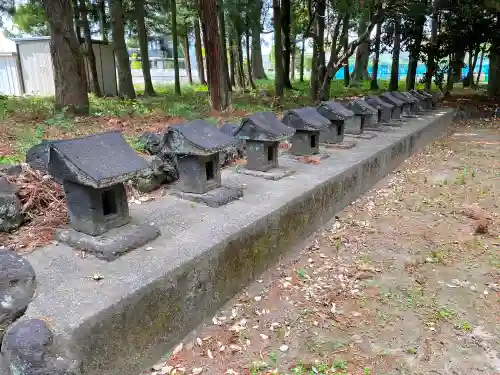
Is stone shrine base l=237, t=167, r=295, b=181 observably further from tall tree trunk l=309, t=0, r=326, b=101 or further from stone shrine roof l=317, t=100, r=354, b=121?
tall tree trunk l=309, t=0, r=326, b=101

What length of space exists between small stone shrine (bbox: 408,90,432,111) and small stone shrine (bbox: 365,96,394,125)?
2.46 m

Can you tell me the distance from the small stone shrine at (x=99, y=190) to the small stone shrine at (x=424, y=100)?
32.5ft

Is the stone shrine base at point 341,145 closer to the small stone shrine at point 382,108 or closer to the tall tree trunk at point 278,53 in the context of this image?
the small stone shrine at point 382,108

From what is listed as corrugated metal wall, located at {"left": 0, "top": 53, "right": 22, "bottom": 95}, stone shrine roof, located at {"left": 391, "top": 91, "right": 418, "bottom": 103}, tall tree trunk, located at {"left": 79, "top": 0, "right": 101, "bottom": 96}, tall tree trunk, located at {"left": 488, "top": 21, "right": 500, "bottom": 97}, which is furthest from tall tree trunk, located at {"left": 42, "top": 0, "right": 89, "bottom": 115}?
tall tree trunk, located at {"left": 488, "top": 21, "right": 500, "bottom": 97}

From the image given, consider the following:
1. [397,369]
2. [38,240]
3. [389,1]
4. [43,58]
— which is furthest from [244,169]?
[43,58]

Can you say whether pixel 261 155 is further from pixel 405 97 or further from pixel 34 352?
pixel 405 97

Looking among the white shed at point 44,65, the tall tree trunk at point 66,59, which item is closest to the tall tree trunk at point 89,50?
the white shed at point 44,65

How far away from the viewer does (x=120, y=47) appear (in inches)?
518

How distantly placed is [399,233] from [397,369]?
2.36m

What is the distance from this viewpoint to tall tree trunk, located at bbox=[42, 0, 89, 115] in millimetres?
8016

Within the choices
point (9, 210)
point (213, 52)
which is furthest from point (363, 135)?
point (9, 210)

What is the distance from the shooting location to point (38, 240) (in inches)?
119

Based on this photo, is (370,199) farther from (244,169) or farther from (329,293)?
(329,293)

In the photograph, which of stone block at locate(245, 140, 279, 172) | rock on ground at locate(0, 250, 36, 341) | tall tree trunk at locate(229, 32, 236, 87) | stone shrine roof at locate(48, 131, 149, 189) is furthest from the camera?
tall tree trunk at locate(229, 32, 236, 87)
